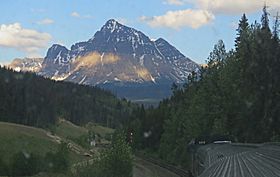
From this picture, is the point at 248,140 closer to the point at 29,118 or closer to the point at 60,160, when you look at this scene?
the point at 60,160

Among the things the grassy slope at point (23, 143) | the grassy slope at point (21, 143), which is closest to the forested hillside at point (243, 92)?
the grassy slope at point (23, 143)

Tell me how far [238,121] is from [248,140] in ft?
11.9

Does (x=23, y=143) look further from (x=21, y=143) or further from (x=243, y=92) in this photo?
(x=243, y=92)

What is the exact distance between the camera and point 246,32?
62094 millimetres

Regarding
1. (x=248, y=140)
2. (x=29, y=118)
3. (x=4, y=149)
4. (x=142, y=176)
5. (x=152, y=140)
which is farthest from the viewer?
(x=29, y=118)

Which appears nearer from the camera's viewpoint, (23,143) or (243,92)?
(243,92)

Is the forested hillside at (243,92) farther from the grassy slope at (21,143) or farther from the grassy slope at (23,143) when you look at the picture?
the grassy slope at (21,143)

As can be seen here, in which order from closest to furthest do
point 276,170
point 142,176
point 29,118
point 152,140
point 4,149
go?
point 276,170
point 142,176
point 4,149
point 152,140
point 29,118

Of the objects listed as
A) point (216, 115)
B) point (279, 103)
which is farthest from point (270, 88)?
point (216, 115)

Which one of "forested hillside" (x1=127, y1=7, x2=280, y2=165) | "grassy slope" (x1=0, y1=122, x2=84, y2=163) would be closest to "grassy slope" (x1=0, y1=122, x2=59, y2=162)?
"grassy slope" (x1=0, y1=122, x2=84, y2=163)

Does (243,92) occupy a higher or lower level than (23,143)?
higher

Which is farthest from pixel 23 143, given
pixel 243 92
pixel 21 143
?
pixel 243 92

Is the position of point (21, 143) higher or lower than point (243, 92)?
lower

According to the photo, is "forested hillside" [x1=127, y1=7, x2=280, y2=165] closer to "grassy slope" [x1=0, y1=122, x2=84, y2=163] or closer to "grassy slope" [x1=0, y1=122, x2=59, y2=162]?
"grassy slope" [x1=0, y1=122, x2=84, y2=163]
